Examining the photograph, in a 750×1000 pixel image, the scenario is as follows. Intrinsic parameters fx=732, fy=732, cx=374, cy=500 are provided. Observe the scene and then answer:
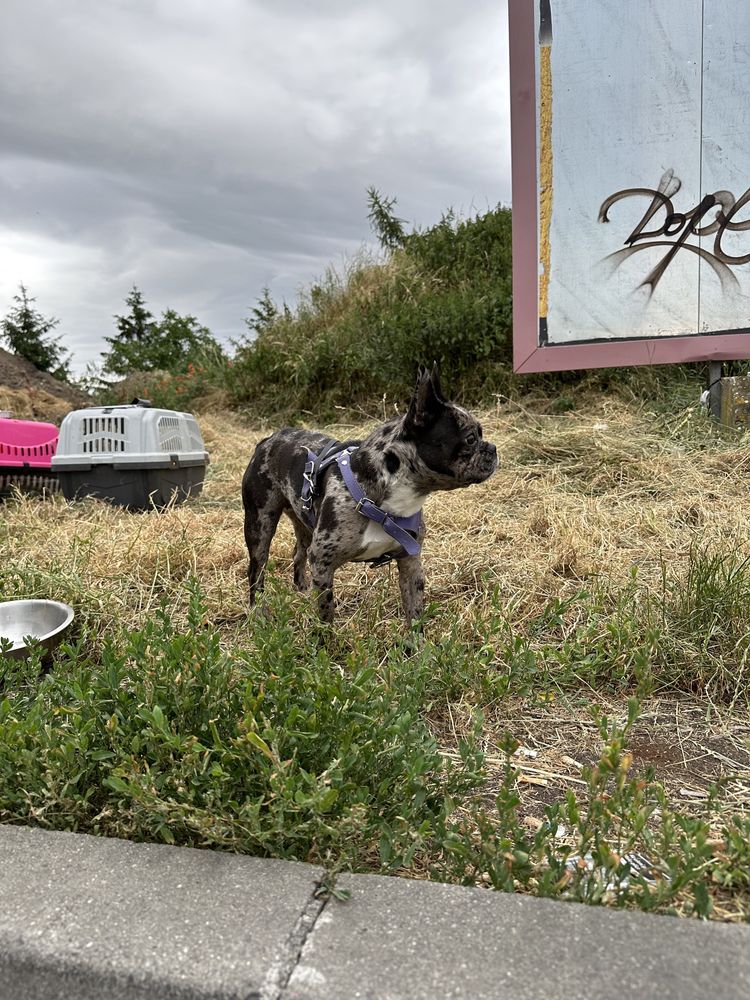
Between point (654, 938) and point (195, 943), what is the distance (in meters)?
0.81

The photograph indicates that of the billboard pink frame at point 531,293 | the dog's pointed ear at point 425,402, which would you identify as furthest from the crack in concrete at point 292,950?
the billboard pink frame at point 531,293

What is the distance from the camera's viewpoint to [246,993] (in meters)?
1.24

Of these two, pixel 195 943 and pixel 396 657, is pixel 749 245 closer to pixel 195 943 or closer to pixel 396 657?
pixel 396 657

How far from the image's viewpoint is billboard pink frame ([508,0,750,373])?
5840 millimetres

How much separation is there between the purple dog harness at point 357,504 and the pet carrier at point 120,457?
2.50 metres

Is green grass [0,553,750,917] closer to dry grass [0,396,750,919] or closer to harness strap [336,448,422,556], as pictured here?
dry grass [0,396,750,919]

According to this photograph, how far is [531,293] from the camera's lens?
6.13 meters

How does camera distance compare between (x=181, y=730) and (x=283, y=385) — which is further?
(x=283, y=385)

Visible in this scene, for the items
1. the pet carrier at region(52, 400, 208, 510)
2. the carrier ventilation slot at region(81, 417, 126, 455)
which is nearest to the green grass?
the pet carrier at region(52, 400, 208, 510)

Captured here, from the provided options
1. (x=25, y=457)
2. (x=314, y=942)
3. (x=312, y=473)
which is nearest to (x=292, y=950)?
(x=314, y=942)

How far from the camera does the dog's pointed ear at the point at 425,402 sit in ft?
8.90

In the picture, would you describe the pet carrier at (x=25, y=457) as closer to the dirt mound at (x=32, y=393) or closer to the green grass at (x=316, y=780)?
the green grass at (x=316, y=780)

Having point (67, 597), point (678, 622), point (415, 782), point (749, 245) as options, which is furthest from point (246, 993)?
point (749, 245)

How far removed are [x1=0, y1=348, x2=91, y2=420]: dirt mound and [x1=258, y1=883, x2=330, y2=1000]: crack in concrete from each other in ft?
32.1
